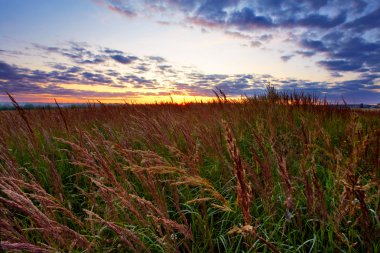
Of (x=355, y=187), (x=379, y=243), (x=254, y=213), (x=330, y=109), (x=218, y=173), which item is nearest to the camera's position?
(x=355, y=187)

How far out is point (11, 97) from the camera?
305 cm

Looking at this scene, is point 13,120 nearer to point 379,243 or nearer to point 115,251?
point 115,251

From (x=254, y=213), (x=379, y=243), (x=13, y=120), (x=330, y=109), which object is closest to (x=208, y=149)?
(x=254, y=213)

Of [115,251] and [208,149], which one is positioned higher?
[208,149]

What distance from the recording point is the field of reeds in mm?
1311

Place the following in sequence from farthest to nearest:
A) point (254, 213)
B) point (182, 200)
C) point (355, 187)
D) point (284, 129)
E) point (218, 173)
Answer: point (284, 129)
point (218, 173)
point (182, 200)
point (254, 213)
point (355, 187)

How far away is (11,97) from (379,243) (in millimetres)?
3689

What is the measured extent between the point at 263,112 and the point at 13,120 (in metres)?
5.21

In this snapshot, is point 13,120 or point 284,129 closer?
point 13,120

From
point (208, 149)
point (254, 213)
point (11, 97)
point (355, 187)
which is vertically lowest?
point (254, 213)

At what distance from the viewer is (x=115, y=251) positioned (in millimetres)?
2189

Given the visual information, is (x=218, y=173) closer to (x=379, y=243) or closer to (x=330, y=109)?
(x=379, y=243)

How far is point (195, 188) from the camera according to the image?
2758 millimetres

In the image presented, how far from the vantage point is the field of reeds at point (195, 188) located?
1.31 metres
